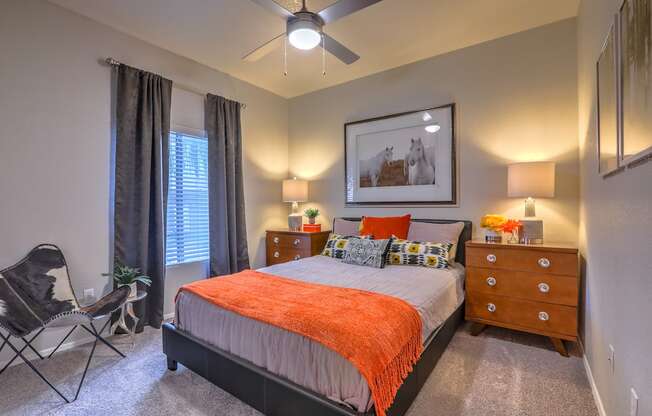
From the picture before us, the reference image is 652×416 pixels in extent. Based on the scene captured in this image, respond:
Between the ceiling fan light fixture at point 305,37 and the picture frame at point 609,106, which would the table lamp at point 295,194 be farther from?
the picture frame at point 609,106

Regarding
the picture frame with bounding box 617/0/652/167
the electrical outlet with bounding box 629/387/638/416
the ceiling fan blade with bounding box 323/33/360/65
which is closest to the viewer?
the picture frame with bounding box 617/0/652/167

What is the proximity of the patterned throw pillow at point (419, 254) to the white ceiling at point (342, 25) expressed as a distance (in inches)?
81.4

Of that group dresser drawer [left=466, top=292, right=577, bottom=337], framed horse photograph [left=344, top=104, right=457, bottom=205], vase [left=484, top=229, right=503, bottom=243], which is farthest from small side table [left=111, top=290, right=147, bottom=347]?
vase [left=484, top=229, right=503, bottom=243]

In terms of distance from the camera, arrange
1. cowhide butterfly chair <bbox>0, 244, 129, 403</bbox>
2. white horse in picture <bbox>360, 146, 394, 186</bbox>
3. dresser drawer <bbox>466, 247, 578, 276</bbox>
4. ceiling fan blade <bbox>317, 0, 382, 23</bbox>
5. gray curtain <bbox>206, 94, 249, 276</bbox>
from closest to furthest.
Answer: ceiling fan blade <bbox>317, 0, 382, 23</bbox>, cowhide butterfly chair <bbox>0, 244, 129, 403</bbox>, dresser drawer <bbox>466, 247, 578, 276</bbox>, gray curtain <bbox>206, 94, 249, 276</bbox>, white horse in picture <bbox>360, 146, 394, 186</bbox>

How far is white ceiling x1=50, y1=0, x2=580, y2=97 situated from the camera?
262 centimetres

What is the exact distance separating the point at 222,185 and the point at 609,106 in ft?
11.5

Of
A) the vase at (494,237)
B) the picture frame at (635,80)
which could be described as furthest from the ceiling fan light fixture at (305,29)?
the vase at (494,237)

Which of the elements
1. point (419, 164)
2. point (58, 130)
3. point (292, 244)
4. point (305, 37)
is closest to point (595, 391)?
point (419, 164)

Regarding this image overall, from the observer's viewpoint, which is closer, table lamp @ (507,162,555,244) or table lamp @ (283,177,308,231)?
table lamp @ (507,162,555,244)

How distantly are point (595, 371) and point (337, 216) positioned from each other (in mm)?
2982

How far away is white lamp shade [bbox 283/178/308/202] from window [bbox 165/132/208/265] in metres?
1.07

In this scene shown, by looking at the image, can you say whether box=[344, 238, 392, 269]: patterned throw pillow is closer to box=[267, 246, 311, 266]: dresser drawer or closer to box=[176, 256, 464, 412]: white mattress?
box=[176, 256, 464, 412]: white mattress

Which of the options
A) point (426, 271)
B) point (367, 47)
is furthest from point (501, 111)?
point (426, 271)

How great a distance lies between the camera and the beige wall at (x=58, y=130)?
2.40 metres
